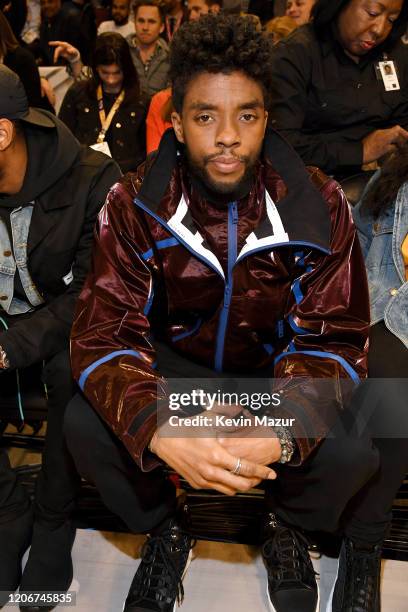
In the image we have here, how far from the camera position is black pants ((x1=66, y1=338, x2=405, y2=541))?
140 centimetres

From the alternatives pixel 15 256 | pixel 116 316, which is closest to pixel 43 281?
pixel 15 256

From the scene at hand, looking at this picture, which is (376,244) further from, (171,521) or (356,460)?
(171,521)

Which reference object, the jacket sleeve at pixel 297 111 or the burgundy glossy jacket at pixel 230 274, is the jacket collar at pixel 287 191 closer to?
the burgundy glossy jacket at pixel 230 274

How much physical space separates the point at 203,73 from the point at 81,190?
0.48 meters

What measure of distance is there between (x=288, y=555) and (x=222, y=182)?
0.88m

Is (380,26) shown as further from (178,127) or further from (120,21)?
(120,21)

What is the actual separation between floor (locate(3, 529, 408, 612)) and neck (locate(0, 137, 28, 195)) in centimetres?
94

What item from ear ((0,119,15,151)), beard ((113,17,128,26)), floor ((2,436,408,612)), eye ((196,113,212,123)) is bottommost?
floor ((2,436,408,612))

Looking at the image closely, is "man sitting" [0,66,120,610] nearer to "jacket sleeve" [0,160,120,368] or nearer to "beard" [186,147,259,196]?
"jacket sleeve" [0,160,120,368]

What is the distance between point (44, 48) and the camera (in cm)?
552

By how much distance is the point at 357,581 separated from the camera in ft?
5.04

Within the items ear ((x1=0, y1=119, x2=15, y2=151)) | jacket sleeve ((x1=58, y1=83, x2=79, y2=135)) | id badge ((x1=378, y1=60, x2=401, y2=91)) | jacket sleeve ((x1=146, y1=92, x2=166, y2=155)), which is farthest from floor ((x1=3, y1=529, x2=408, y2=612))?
jacket sleeve ((x1=58, y1=83, x2=79, y2=135))

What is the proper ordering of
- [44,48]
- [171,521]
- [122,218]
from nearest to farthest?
[122,218] < [171,521] < [44,48]

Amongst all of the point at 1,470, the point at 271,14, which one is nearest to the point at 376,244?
the point at 1,470
